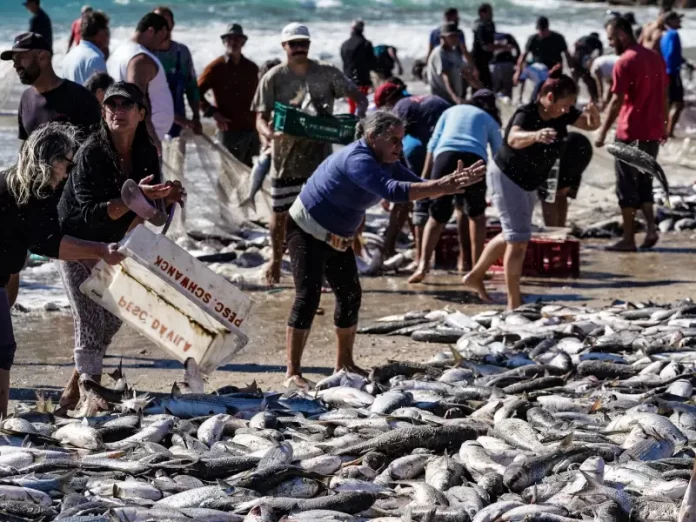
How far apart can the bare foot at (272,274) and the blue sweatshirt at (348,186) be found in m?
3.30

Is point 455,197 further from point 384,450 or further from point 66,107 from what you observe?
point 384,450

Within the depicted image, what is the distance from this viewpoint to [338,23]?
4384 cm

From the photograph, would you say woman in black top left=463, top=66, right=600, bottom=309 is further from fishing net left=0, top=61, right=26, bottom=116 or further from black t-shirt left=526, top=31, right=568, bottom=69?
black t-shirt left=526, top=31, right=568, bottom=69

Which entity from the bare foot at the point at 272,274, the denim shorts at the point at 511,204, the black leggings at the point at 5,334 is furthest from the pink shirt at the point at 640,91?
the black leggings at the point at 5,334

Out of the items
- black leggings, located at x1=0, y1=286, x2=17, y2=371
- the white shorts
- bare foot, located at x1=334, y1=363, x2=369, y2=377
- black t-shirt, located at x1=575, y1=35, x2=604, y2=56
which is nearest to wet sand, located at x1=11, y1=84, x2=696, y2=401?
bare foot, located at x1=334, y1=363, x2=369, y2=377

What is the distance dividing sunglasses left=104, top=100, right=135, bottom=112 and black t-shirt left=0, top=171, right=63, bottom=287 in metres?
0.59

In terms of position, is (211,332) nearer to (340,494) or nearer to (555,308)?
(340,494)

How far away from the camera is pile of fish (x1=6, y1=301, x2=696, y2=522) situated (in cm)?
524

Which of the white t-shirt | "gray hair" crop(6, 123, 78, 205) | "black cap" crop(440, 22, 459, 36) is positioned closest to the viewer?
"gray hair" crop(6, 123, 78, 205)

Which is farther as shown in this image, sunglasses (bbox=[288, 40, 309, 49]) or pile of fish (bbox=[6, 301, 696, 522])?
sunglasses (bbox=[288, 40, 309, 49])

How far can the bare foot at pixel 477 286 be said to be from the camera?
34.0 feet

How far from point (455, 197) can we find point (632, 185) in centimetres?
233

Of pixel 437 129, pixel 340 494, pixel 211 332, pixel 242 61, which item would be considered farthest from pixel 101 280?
pixel 242 61

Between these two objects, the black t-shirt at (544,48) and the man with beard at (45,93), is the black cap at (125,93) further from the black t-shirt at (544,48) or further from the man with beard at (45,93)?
the black t-shirt at (544,48)
